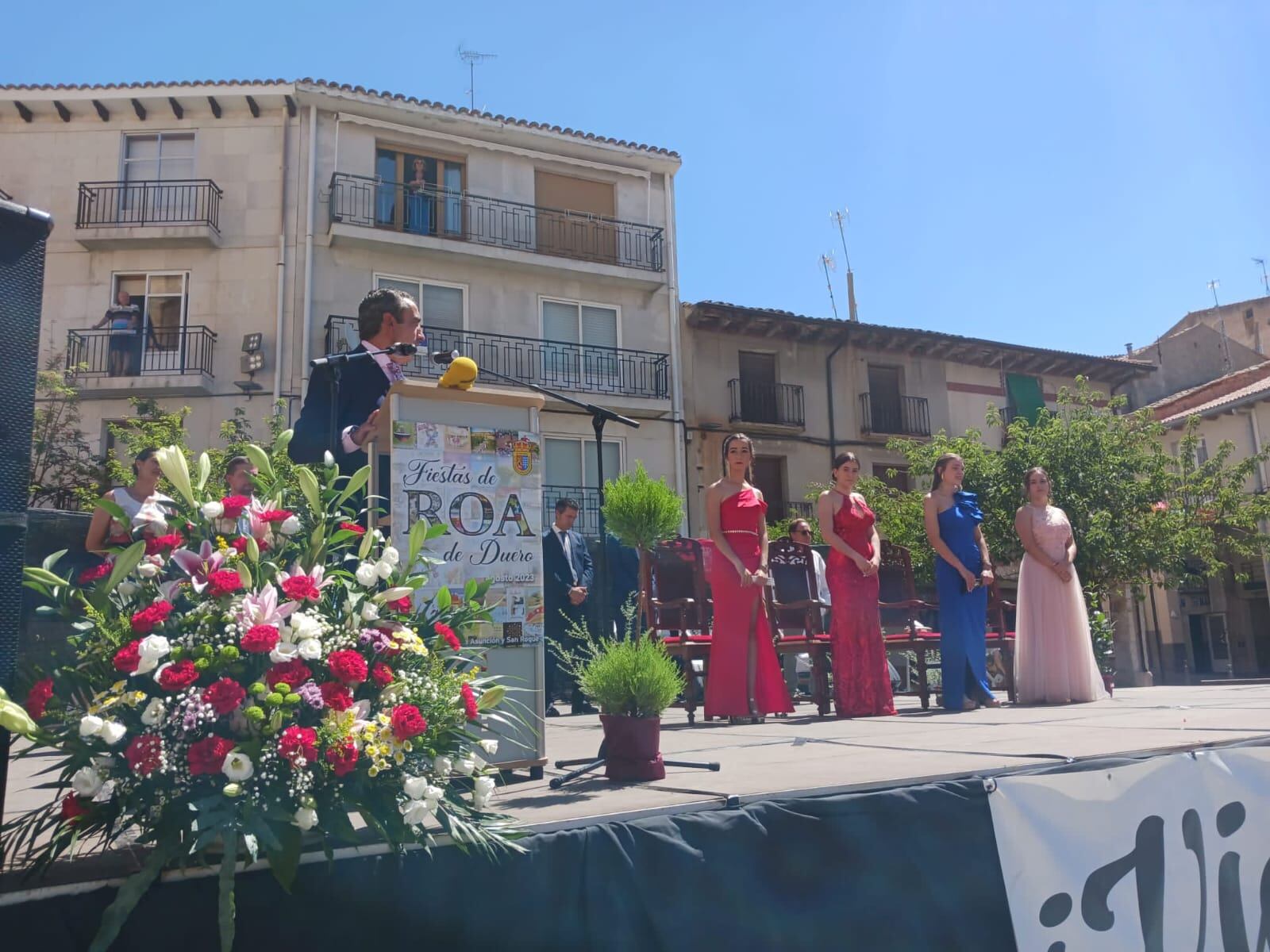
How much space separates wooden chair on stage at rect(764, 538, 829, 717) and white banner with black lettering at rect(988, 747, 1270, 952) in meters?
3.04

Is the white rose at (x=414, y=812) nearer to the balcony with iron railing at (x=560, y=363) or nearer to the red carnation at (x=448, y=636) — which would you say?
the red carnation at (x=448, y=636)

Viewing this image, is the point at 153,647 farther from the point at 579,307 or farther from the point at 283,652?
the point at 579,307

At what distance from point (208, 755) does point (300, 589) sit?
40 centimetres

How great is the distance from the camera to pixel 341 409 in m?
3.62

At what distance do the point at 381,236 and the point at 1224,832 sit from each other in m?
17.2

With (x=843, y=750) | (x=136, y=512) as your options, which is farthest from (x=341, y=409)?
(x=843, y=750)

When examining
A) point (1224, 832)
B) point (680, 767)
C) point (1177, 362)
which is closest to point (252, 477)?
point (680, 767)

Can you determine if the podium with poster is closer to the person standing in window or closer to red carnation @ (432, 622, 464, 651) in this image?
red carnation @ (432, 622, 464, 651)

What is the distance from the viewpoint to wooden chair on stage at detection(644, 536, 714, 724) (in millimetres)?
6465

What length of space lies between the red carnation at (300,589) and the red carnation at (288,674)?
15 centimetres

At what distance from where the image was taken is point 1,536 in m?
2.10

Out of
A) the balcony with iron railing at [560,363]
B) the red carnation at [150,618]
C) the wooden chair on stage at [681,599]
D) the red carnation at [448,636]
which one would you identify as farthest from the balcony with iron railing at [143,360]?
the red carnation at [150,618]

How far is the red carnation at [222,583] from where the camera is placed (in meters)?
2.12

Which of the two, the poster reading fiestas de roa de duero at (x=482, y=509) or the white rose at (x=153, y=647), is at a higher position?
the poster reading fiestas de roa de duero at (x=482, y=509)
